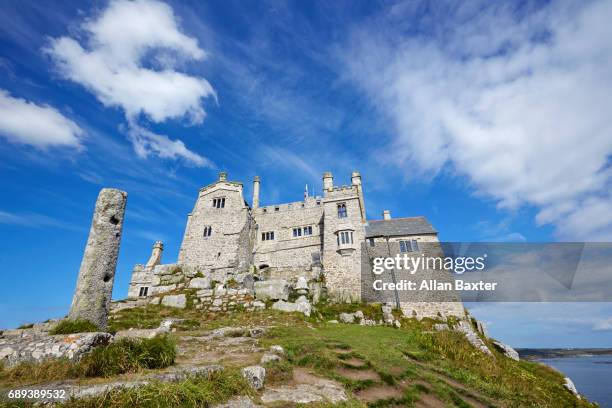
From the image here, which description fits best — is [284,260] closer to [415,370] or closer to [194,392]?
[415,370]

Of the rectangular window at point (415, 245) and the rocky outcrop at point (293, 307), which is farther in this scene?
the rectangular window at point (415, 245)

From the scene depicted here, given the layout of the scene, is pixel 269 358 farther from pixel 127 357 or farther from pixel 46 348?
pixel 46 348

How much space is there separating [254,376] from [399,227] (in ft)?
103

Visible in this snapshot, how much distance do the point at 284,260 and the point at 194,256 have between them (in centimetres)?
1118

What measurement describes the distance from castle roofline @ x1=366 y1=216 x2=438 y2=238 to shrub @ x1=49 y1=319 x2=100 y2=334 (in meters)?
28.6

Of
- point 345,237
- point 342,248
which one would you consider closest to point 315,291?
point 342,248

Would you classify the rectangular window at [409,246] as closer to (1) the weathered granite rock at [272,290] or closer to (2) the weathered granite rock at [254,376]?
(1) the weathered granite rock at [272,290]

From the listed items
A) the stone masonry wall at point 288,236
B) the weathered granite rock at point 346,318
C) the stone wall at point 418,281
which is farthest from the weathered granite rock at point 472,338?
the stone masonry wall at point 288,236

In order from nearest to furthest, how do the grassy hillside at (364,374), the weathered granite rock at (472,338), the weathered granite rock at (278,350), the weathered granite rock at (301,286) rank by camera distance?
1. the grassy hillside at (364,374)
2. the weathered granite rock at (278,350)
3. the weathered granite rock at (472,338)
4. the weathered granite rock at (301,286)

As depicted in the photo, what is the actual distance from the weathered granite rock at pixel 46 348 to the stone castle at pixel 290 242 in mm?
18439

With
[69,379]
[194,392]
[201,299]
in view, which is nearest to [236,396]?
[194,392]

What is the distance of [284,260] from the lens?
125 feet

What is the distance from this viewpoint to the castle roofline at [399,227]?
113ft

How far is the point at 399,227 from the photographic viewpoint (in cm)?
3606
